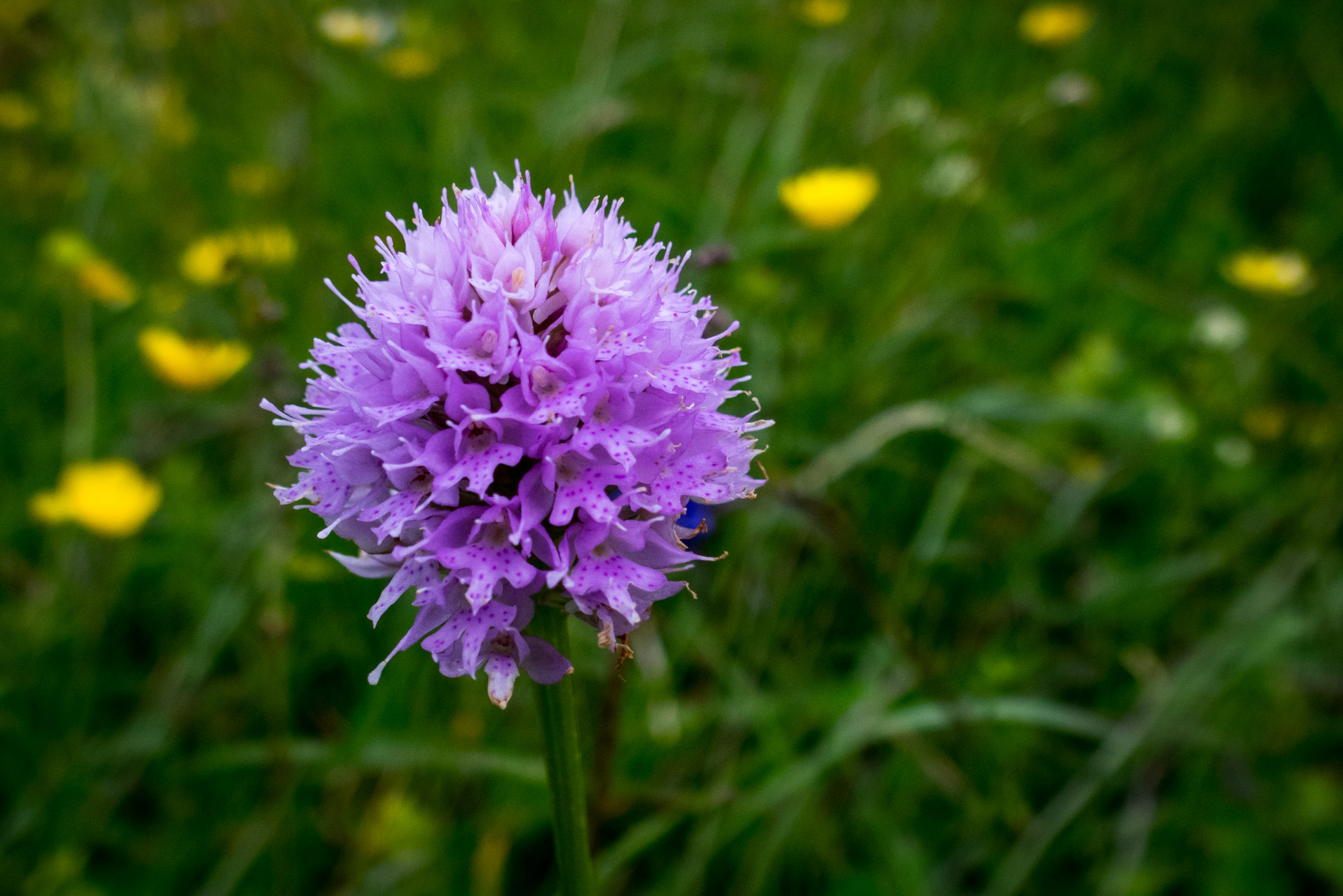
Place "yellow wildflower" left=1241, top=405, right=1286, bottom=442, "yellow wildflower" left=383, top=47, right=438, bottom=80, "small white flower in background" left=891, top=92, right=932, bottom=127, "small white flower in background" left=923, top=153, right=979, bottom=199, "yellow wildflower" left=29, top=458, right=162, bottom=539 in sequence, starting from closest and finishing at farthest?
1. "yellow wildflower" left=29, top=458, right=162, bottom=539
2. "yellow wildflower" left=1241, top=405, right=1286, bottom=442
3. "small white flower in background" left=923, top=153, right=979, bottom=199
4. "small white flower in background" left=891, top=92, right=932, bottom=127
5. "yellow wildflower" left=383, top=47, right=438, bottom=80

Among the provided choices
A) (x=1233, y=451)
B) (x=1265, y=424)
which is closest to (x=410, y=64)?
(x=1233, y=451)

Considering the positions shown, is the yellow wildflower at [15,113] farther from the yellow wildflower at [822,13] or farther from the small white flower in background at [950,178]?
the small white flower in background at [950,178]

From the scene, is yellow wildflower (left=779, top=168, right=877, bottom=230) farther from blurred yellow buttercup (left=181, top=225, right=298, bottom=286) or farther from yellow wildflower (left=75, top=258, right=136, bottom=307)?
yellow wildflower (left=75, top=258, right=136, bottom=307)

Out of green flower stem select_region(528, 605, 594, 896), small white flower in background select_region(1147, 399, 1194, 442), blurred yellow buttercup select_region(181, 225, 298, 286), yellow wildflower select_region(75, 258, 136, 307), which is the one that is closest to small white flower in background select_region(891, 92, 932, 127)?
small white flower in background select_region(1147, 399, 1194, 442)

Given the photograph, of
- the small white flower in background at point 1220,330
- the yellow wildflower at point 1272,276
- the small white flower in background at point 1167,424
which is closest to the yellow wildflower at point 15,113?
the small white flower in background at point 1167,424

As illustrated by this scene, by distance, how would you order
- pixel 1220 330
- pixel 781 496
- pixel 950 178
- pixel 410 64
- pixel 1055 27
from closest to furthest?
1. pixel 781 496
2. pixel 1220 330
3. pixel 950 178
4. pixel 410 64
5. pixel 1055 27

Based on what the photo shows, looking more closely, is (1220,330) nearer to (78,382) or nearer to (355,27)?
(355,27)

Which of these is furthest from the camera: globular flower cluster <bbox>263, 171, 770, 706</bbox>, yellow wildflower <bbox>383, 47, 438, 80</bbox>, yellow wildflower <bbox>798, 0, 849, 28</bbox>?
yellow wildflower <bbox>798, 0, 849, 28</bbox>

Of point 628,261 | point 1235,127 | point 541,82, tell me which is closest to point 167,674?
point 628,261
